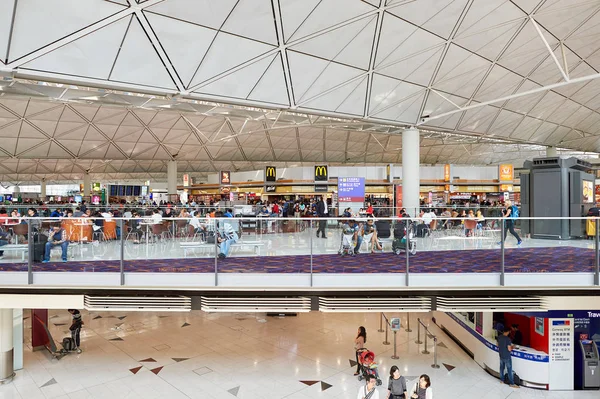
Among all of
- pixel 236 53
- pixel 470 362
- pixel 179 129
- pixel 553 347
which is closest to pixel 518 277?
pixel 553 347

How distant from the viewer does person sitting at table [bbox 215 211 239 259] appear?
10508 millimetres

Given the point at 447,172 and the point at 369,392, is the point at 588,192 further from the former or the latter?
the point at 447,172

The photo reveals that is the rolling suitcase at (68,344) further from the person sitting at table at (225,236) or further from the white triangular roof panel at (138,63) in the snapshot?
the white triangular roof panel at (138,63)

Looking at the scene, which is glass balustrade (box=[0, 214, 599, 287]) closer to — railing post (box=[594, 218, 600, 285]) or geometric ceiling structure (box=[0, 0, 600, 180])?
railing post (box=[594, 218, 600, 285])

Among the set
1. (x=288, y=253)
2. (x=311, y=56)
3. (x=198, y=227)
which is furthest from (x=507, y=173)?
(x=198, y=227)

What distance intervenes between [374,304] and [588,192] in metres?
14.1

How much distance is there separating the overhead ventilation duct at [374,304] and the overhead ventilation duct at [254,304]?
60cm

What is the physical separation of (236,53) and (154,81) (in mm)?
3680

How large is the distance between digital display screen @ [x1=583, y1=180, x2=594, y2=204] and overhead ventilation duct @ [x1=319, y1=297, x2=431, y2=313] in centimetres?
1222

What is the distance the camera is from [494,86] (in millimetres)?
24750

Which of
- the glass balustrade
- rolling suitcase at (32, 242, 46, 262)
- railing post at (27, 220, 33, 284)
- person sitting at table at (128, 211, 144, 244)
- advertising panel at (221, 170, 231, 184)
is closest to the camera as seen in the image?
railing post at (27, 220, 33, 284)

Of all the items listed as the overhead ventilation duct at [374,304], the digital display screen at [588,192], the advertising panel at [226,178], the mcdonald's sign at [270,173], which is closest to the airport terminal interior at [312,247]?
the overhead ventilation duct at [374,304]

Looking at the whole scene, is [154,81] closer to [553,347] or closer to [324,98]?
[324,98]

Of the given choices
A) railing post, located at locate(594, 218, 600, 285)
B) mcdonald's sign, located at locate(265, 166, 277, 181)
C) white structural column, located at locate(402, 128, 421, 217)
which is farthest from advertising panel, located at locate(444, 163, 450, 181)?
railing post, located at locate(594, 218, 600, 285)
